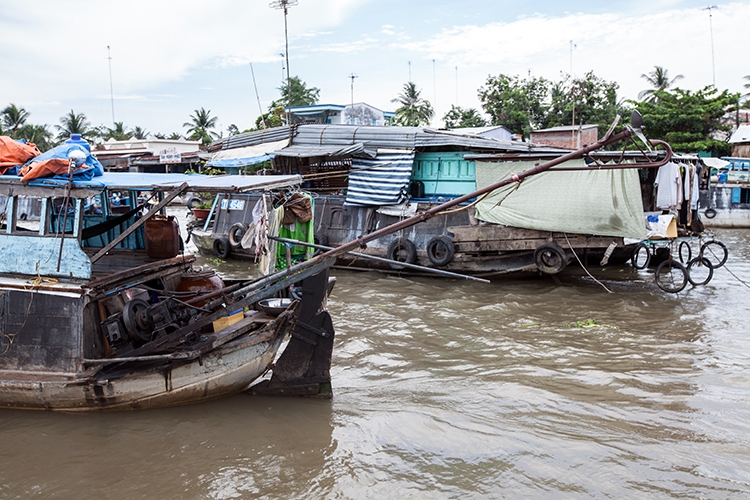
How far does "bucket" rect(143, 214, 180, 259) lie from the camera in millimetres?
6512

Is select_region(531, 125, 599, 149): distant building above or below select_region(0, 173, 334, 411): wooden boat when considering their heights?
above

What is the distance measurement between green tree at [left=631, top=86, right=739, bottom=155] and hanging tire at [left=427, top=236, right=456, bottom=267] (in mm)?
16010

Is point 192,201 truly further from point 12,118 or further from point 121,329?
point 12,118

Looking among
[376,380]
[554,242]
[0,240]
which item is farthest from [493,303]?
[0,240]

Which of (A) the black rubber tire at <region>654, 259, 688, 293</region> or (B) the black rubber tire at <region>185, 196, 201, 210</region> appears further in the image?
(B) the black rubber tire at <region>185, 196, 201, 210</region>

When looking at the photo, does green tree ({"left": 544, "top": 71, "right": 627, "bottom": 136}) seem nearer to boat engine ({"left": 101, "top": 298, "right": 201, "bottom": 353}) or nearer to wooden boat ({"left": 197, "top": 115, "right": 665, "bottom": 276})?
wooden boat ({"left": 197, "top": 115, "right": 665, "bottom": 276})

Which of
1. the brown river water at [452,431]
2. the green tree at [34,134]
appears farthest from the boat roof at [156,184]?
the green tree at [34,134]

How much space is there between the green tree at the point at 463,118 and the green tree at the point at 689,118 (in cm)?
892

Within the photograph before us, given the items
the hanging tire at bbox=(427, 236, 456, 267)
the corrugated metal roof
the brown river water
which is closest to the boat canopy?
the hanging tire at bbox=(427, 236, 456, 267)

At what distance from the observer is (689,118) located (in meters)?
→ 23.2

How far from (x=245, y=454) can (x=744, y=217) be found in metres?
20.4

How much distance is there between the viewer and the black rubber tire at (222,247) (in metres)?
14.5

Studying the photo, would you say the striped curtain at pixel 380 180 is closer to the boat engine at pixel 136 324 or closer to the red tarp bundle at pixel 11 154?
the boat engine at pixel 136 324

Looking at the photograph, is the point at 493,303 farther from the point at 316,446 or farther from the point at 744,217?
the point at 744,217
